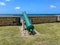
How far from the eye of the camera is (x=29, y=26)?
10.3 m

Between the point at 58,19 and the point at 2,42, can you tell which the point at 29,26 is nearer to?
the point at 2,42

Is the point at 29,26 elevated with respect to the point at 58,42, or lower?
elevated

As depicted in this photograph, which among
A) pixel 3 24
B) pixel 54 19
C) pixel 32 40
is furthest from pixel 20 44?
pixel 54 19

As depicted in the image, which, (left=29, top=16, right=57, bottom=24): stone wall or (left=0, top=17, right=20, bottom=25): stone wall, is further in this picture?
(left=29, top=16, right=57, bottom=24): stone wall

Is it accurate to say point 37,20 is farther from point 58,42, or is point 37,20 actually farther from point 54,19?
point 58,42

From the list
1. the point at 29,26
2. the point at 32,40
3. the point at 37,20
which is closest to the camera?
the point at 32,40

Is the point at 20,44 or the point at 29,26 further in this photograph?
the point at 29,26

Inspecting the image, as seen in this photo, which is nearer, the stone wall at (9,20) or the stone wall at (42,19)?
the stone wall at (9,20)

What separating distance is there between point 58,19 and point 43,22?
1.83 metres

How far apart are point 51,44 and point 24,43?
1451 mm

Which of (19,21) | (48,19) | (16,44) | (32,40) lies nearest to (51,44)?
(32,40)

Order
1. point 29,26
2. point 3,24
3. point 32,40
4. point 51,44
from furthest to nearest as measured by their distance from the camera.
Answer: point 3,24 < point 29,26 < point 32,40 < point 51,44

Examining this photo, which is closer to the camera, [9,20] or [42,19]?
[9,20]

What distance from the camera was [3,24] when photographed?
1538 cm
